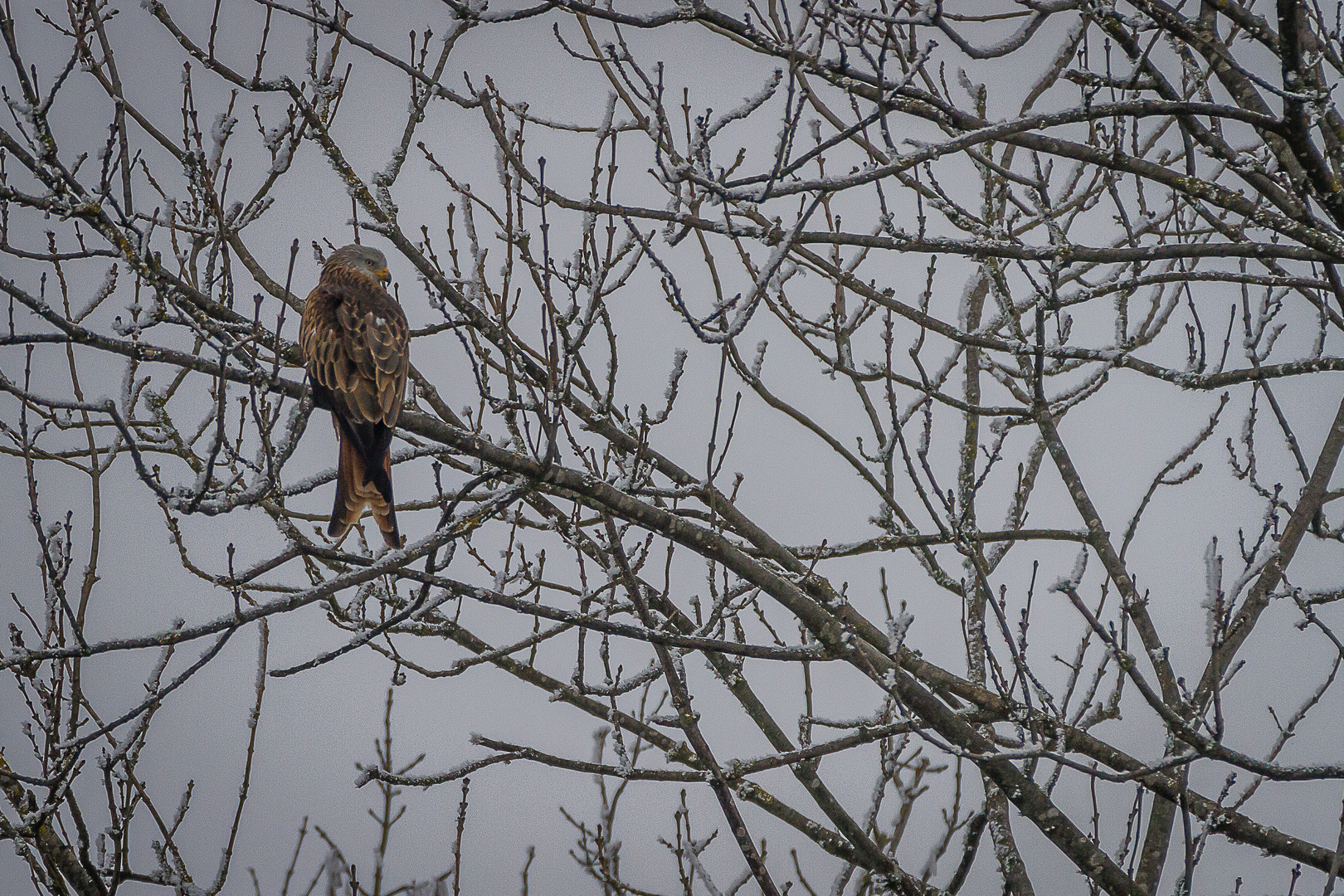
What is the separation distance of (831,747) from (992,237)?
201 centimetres

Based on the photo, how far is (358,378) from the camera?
4.44 meters

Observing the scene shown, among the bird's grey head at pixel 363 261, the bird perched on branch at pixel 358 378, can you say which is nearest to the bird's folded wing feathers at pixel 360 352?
the bird perched on branch at pixel 358 378

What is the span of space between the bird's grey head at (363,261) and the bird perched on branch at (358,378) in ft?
2.04

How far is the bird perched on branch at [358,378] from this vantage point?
4.03 metres

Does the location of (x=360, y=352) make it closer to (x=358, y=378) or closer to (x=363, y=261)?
(x=358, y=378)

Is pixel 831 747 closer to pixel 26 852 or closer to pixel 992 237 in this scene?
pixel 992 237

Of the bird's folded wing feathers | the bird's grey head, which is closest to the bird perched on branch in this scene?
the bird's folded wing feathers

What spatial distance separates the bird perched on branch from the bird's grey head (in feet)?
2.04

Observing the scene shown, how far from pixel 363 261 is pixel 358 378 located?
6.38 feet

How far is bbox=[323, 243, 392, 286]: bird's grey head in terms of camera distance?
608cm

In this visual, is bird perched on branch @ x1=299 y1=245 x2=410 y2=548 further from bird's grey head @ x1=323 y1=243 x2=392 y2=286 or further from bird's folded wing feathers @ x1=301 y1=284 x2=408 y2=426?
bird's grey head @ x1=323 y1=243 x2=392 y2=286

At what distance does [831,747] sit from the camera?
3797mm

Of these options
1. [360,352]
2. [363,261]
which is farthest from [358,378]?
[363,261]

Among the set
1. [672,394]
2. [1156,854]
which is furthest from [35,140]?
[1156,854]
